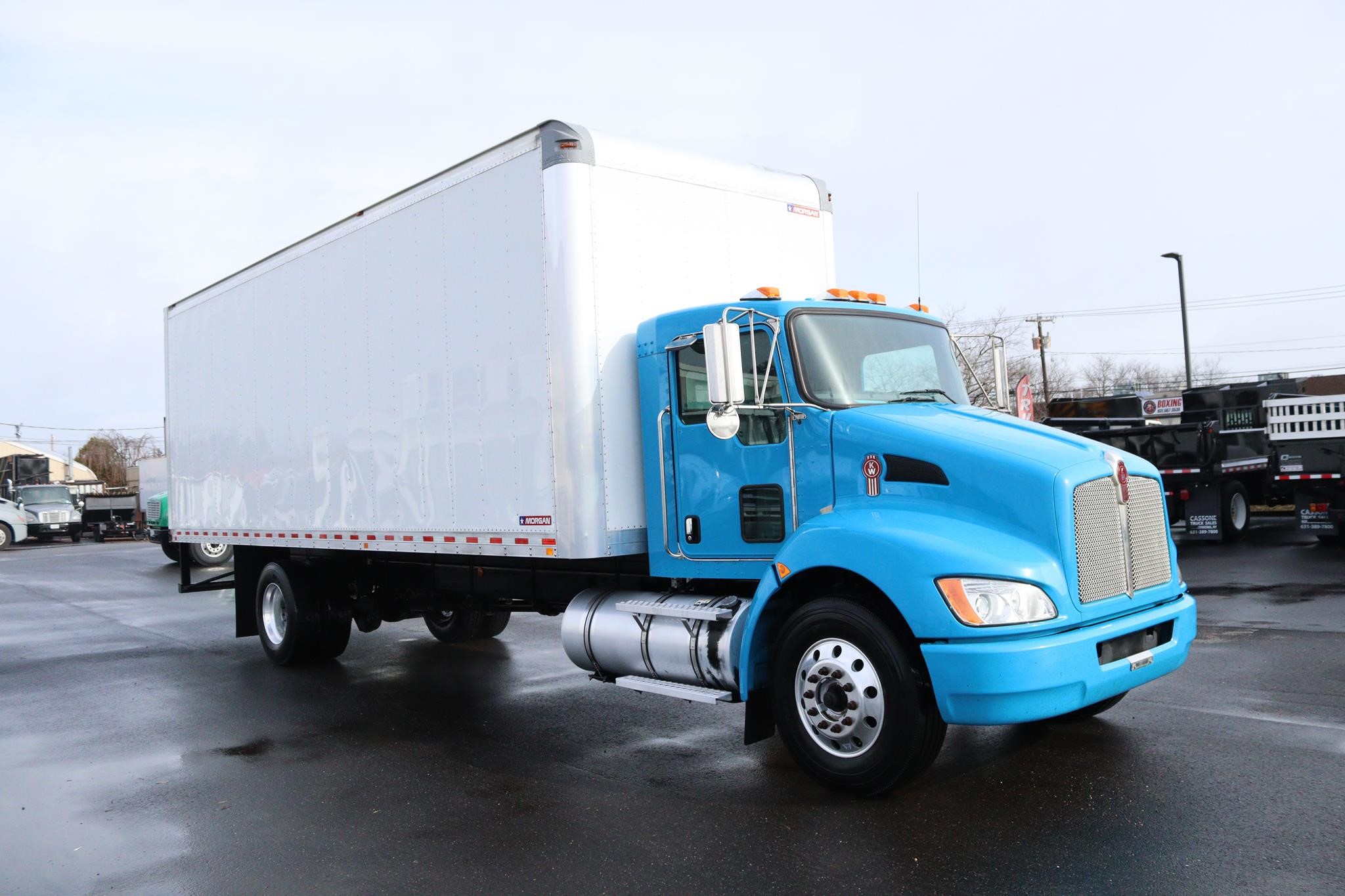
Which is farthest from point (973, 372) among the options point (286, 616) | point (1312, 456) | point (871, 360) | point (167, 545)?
point (167, 545)

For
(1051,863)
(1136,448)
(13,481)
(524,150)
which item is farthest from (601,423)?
(13,481)

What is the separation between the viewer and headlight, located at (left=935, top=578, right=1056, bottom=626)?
15.8 ft

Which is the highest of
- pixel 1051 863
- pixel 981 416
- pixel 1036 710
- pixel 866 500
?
pixel 981 416

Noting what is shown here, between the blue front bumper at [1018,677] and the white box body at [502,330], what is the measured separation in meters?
2.46

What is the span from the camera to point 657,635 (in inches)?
254

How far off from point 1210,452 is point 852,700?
14.4m

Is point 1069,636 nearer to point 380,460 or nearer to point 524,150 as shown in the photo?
point 524,150

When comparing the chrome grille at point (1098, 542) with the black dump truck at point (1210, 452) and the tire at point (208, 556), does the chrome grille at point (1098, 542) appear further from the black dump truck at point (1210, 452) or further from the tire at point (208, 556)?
the tire at point (208, 556)

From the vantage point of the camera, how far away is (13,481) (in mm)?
46938

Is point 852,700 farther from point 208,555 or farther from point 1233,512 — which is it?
point 208,555

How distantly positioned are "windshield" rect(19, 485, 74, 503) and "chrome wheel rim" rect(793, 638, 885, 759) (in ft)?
140

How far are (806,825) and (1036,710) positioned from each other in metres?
1.22

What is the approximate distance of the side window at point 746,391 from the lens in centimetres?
599

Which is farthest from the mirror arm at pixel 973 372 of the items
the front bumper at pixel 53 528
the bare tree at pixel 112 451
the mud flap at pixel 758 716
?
the bare tree at pixel 112 451
